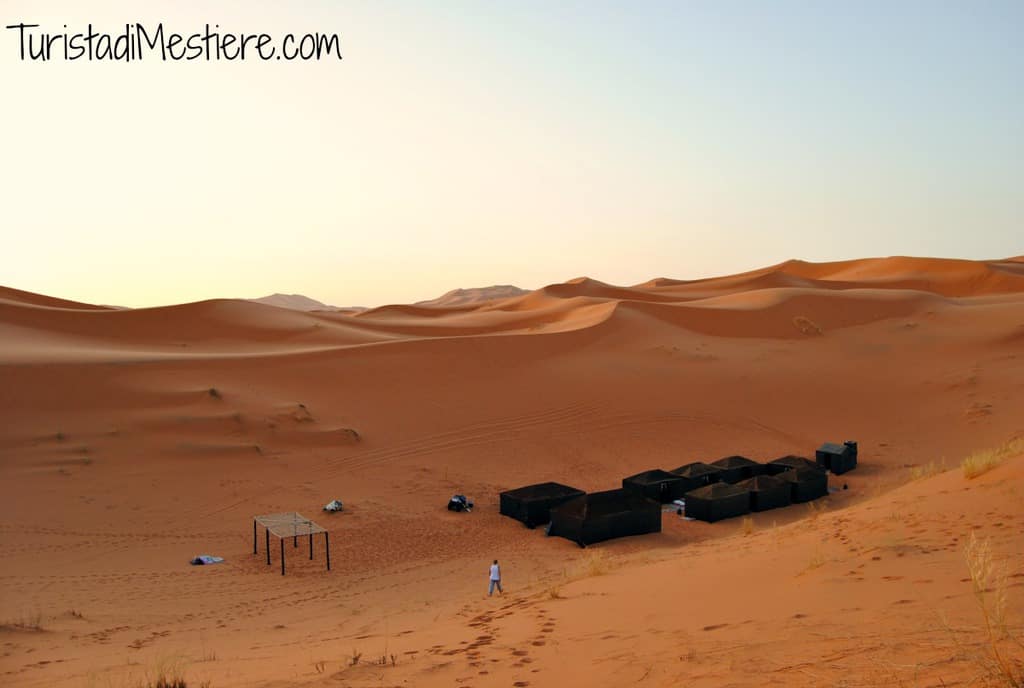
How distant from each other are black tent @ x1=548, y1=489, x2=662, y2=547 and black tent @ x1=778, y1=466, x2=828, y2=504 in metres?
4.05

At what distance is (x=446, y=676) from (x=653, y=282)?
8126cm

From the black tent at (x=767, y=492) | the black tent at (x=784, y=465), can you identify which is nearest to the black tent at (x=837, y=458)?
the black tent at (x=784, y=465)

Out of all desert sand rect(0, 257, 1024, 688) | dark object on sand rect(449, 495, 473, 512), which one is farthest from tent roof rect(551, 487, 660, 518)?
dark object on sand rect(449, 495, 473, 512)

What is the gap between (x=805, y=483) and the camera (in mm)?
18016

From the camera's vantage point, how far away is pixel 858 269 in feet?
252

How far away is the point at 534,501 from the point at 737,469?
6134 millimetres

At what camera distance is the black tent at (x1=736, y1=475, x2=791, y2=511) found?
17359mm

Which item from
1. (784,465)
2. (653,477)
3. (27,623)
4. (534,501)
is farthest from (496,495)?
(27,623)

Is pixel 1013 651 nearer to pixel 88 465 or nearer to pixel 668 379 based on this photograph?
pixel 88 465

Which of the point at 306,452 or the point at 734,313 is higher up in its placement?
the point at 734,313

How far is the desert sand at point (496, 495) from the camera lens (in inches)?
247

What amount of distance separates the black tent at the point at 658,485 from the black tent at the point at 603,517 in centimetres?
176

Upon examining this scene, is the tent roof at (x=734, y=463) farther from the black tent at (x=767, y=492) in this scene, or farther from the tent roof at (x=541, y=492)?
the tent roof at (x=541, y=492)

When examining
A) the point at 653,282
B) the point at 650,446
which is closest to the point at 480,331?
the point at 650,446
